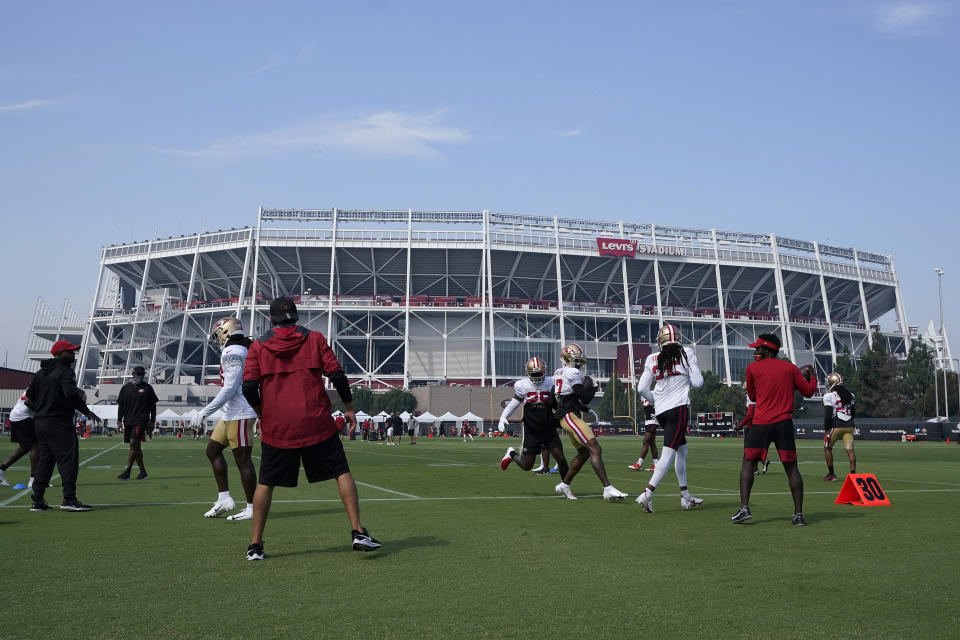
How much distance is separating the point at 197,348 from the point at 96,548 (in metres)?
109

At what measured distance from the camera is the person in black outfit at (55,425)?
33.8 feet

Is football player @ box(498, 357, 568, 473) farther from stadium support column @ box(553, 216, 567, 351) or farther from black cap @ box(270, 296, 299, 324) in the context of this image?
stadium support column @ box(553, 216, 567, 351)

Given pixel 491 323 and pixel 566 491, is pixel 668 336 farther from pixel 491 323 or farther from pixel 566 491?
pixel 491 323

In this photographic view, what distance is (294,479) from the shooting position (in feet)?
22.6

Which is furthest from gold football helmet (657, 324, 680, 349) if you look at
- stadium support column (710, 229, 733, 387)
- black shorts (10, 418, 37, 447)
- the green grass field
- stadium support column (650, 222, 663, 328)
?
stadium support column (710, 229, 733, 387)

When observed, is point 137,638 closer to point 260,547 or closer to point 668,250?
point 260,547

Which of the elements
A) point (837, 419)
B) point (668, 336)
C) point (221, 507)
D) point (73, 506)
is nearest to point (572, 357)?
point (668, 336)

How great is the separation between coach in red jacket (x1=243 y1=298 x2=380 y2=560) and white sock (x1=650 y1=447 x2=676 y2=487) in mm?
4035

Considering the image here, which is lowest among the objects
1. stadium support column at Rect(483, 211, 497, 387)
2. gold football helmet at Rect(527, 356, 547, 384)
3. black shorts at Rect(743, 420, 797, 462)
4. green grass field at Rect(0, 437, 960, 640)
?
green grass field at Rect(0, 437, 960, 640)

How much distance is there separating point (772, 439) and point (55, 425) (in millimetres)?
7826

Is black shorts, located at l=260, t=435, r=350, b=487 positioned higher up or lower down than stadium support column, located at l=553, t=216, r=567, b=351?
lower down

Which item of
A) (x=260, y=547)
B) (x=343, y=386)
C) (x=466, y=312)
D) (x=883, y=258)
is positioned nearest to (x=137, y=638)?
(x=260, y=547)

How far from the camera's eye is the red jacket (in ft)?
22.3

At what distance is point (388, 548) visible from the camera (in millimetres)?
7180
